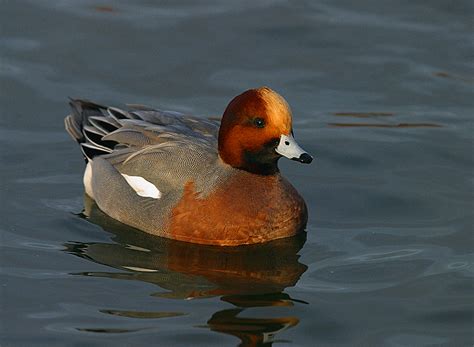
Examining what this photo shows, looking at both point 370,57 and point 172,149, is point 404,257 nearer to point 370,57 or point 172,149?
point 172,149

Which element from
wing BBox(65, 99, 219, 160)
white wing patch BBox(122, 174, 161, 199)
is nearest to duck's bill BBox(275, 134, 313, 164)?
wing BBox(65, 99, 219, 160)

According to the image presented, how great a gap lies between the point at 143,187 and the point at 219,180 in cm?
65

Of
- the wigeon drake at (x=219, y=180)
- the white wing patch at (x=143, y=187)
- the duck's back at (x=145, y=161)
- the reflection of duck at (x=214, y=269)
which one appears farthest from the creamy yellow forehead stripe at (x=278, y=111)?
the white wing patch at (x=143, y=187)

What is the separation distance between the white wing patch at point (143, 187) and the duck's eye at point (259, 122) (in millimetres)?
929

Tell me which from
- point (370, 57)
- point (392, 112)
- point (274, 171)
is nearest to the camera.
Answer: point (274, 171)

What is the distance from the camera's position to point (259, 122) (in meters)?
8.40

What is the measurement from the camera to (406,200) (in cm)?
934

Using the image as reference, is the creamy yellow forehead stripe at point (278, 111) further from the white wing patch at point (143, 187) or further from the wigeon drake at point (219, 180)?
the white wing patch at point (143, 187)

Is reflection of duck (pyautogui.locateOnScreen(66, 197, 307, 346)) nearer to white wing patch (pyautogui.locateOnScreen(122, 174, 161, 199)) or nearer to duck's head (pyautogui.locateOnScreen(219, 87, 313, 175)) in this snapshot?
white wing patch (pyautogui.locateOnScreen(122, 174, 161, 199))

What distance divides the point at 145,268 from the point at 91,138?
1.73 metres

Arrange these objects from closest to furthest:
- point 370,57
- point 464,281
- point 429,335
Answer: point 429,335
point 464,281
point 370,57

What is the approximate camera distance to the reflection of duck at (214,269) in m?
7.44

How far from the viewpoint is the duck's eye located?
330 inches

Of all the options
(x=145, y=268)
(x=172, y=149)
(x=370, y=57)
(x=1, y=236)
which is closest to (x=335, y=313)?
(x=145, y=268)
